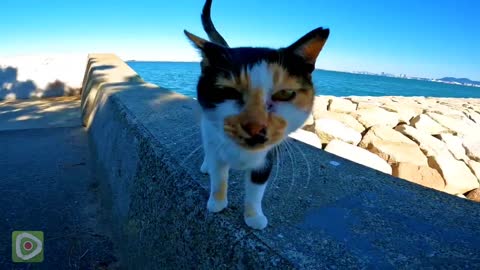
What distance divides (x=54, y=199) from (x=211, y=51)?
2798 mm

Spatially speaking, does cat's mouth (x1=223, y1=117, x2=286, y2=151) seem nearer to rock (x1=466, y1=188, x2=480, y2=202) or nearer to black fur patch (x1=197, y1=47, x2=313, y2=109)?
black fur patch (x1=197, y1=47, x2=313, y2=109)

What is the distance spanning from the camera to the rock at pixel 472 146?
23.3ft

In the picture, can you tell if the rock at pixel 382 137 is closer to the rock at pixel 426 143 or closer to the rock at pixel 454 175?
the rock at pixel 426 143

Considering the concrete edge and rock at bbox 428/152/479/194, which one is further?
rock at bbox 428/152/479/194

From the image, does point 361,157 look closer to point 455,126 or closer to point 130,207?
point 130,207

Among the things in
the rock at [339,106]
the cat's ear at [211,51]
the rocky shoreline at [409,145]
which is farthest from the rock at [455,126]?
the cat's ear at [211,51]

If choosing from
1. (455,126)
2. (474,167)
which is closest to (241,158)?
(474,167)

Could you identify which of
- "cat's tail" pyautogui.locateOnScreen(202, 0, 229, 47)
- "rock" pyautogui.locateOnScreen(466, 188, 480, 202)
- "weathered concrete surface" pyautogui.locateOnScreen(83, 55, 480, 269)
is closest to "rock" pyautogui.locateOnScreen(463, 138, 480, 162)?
"rock" pyautogui.locateOnScreen(466, 188, 480, 202)

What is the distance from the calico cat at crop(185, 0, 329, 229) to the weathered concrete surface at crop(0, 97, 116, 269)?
1.70m

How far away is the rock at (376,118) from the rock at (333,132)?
1713 mm

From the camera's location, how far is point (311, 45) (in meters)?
1.30

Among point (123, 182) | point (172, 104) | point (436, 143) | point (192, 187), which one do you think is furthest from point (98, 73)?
point (436, 143)

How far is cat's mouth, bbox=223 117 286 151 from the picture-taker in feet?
3.89

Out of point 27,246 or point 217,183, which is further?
point 27,246
